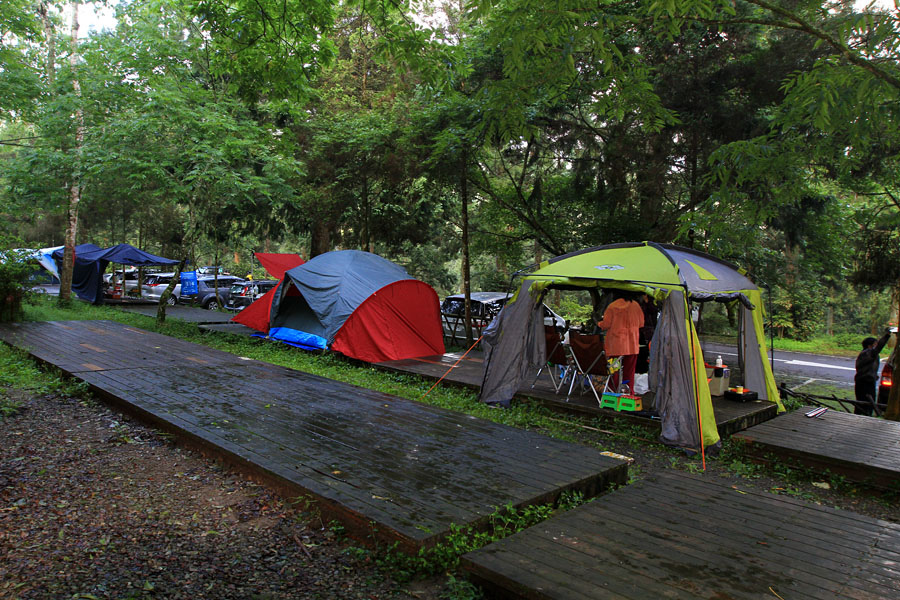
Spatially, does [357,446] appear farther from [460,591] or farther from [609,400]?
[609,400]

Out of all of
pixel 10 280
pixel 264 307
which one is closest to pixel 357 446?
pixel 264 307

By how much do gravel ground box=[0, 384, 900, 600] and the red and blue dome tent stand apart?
507 centimetres

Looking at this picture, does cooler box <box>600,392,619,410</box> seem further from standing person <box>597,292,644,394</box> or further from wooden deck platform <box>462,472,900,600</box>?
wooden deck platform <box>462,472,900,600</box>

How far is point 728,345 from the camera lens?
51.8 feet

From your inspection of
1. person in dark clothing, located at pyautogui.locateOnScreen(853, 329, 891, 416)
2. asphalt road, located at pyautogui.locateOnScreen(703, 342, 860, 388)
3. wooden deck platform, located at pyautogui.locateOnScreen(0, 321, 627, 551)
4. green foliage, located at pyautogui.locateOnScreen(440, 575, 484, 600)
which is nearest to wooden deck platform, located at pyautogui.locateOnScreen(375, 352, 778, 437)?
person in dark clothing, located at pyautogui.locateOnScreen(853, 329, 891, 416)

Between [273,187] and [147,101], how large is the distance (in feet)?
10.1

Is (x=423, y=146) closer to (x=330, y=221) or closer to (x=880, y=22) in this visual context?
(x=330, y=221)

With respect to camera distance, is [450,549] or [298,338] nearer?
[450,549]

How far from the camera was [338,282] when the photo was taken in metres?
10.7

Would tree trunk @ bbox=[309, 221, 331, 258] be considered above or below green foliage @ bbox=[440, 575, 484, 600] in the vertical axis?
above

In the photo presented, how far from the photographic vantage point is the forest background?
18.4 ft

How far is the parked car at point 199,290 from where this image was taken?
72.7ft

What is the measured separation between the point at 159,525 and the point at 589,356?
5388mm

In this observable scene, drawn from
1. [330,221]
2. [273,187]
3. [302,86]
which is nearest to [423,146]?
[273,187]
